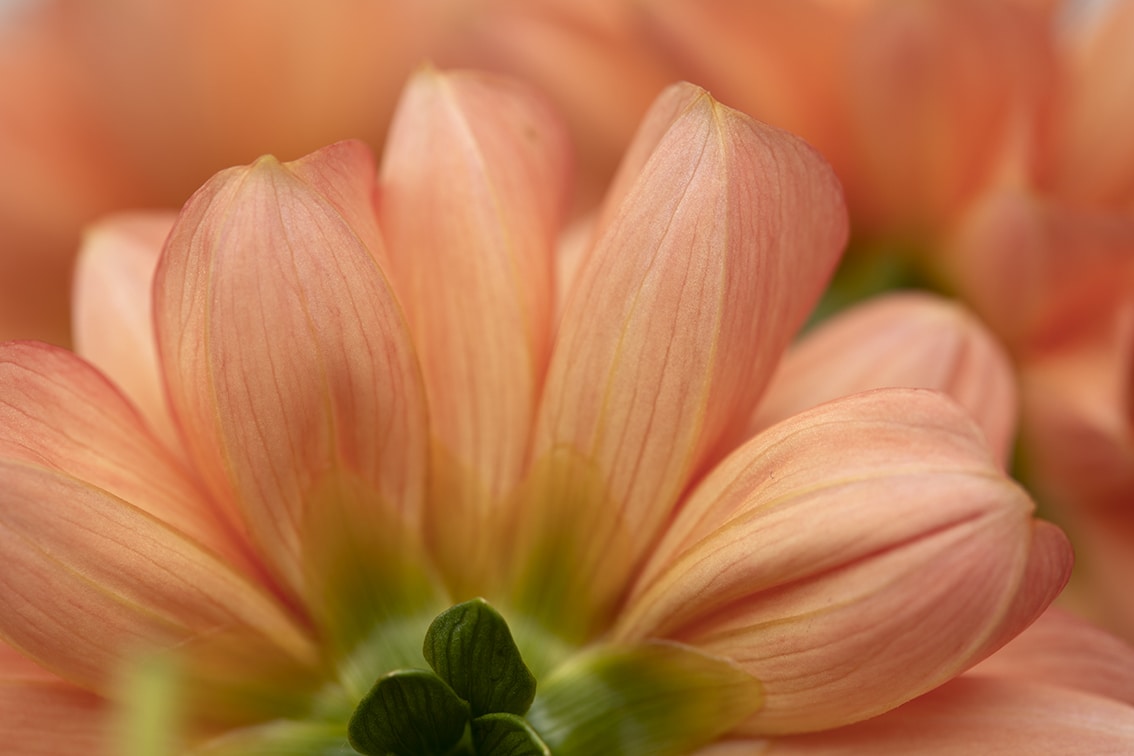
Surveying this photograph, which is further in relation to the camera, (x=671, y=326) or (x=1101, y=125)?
(x=1101, y=125)

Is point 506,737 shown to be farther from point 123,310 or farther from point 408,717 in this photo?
point 123,310

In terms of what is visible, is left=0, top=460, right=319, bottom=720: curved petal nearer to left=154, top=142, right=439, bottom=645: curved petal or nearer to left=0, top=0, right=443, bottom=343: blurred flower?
left=154, top=142, right=439, bottom=645: curved petal

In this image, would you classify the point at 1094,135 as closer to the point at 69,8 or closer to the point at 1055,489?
the point at 1055,489

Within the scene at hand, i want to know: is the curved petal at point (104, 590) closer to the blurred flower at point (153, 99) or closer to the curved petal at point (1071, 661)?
the curved petal at point (1071, 661)

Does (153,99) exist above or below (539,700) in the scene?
above

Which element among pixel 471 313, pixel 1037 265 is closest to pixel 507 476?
pixel 471 313

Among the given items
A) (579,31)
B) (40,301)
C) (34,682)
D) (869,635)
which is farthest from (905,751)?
(40,301)
